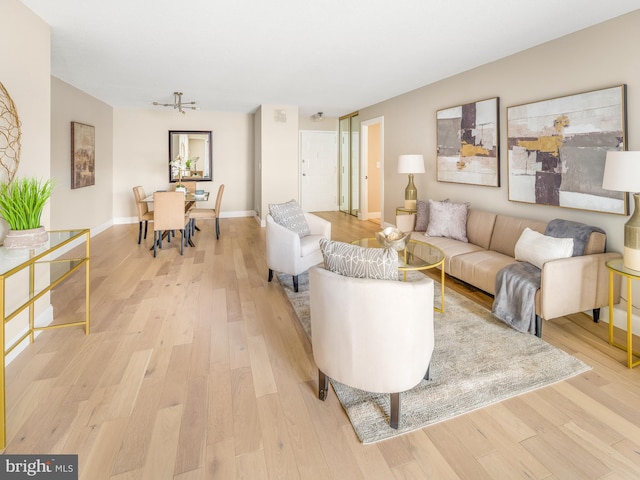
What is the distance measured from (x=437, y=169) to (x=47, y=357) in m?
4.78

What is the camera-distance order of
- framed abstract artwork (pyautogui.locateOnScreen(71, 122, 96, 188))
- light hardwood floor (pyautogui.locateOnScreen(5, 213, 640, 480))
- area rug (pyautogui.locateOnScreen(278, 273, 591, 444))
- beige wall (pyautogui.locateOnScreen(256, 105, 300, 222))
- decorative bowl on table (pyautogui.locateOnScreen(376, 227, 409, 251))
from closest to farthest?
light hardwood floor (pyautogui.locateOnScreen(5, 213, 640, 480))
area rug (pyautogui.locateOnScreen(278, 273, 591, 444))
decorative bowl on table (pyautogui.locateOnScreen(376, 227, 409, 251))
framed abstract artwork (pyautogui.locateOnScreen(71, 122, 96, 188))
beige wall (pyautogui.locateOnScreen(256, 105, 300, 222))

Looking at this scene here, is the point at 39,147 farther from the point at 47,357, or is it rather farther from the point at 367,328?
the point at 367,328

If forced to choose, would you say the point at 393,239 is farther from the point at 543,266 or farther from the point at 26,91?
the point at 26,91

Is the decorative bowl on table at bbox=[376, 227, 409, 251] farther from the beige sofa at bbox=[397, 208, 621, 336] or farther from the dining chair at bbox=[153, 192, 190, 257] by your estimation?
the dining chair at bbox=[153, 192, 190, 257]

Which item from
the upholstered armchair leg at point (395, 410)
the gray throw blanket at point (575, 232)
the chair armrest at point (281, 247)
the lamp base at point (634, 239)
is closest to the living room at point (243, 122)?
the upholstered armchair leg at point (395, 410)

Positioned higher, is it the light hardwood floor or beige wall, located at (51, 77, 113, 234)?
beige wall, located at (51, 77, 113, 234)

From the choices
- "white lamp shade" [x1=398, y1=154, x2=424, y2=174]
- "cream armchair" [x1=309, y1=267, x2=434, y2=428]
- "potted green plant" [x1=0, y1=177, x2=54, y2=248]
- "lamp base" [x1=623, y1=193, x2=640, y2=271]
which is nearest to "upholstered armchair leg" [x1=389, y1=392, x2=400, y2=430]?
"cream armchair" [x1=309, y1=267, x2=434, y2=428]

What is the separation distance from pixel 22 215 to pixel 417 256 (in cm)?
290

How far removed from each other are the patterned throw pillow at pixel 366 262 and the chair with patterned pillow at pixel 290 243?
1.76 m

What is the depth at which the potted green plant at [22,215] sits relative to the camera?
2131 mm

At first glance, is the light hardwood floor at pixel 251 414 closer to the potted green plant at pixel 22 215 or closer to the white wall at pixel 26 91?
the white wall at pixel 26 91

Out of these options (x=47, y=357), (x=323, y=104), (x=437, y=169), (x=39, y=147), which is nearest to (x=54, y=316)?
(x=47, y=357)

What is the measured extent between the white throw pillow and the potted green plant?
351cm

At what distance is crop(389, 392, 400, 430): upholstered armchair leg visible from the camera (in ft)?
5.50
